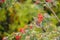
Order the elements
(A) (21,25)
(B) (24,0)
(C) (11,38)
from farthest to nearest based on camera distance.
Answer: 1. (B) (24,0)
2. (A) (21,25)
3. (C) (11,38)

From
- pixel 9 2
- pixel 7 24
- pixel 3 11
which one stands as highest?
pixel 9 2

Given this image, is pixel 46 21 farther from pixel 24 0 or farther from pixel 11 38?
pixel 24 0

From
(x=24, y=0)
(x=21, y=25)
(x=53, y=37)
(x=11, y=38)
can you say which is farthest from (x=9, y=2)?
(x=24, y=0)

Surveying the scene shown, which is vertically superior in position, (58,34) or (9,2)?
(9,2)

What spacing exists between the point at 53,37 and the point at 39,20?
32 cm

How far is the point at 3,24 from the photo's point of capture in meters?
4.05

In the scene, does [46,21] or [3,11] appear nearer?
[46,21]

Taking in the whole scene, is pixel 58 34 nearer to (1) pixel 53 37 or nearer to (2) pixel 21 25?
(1) pixel 53 37

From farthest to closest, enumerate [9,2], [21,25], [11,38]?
[21,25] → [11,38] → [9,2]

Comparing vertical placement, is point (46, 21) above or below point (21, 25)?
above

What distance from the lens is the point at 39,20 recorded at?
8.18 feet

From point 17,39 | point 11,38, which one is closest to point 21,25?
point 17,39

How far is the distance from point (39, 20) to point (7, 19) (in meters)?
1.68

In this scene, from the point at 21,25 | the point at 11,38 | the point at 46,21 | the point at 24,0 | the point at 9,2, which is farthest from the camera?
the point at 24,0
